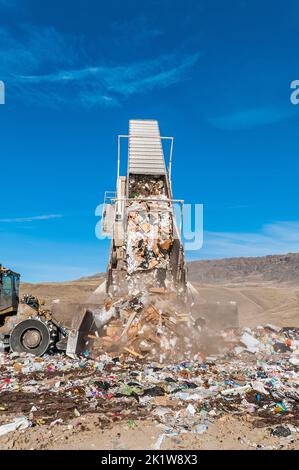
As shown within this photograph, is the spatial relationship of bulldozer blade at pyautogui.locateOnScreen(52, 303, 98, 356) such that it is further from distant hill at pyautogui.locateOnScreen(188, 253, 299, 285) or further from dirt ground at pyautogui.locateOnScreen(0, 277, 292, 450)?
distant hill at pyautogui.locateOnScreen(188, 253, 299, 285)

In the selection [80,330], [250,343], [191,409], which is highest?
[80,330]

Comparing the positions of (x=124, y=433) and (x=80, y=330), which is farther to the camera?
(x=80, y=330)

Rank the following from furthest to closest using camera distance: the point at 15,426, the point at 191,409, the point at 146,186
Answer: the point at 146,186
the point at 191,409
the point at 15,426

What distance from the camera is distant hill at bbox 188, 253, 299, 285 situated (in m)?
88.6

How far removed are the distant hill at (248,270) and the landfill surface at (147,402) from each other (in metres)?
78.8

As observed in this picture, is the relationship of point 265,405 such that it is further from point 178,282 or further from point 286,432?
point 178,282

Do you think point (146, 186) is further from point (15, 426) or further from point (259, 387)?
point (15, 426)

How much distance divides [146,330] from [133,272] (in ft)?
10.5

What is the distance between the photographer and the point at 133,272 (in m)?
12.7

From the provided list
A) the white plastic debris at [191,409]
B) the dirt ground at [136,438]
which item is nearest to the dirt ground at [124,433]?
the dirt ground at [136,438]

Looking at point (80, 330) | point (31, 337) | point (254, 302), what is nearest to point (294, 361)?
point (80, 330)

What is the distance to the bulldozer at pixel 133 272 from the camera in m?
9.21

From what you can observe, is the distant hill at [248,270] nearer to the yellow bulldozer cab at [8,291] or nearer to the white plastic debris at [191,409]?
the yellow bulldozer cab at [8,291]

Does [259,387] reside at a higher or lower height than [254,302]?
higher
